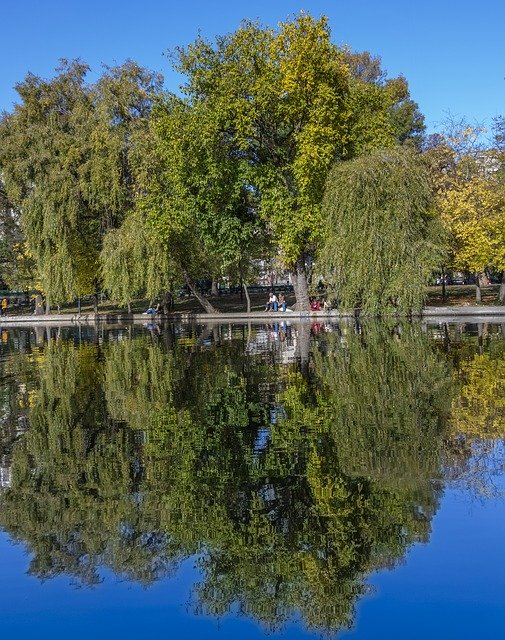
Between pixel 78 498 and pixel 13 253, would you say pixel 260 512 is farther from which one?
pixel 13 253

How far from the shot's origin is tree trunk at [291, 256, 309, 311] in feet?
142

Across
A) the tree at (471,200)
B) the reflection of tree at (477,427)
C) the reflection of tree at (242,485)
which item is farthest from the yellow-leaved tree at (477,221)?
the reflection of tree at (242,485)

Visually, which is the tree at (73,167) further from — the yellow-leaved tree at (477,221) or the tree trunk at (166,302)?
the yellow-leaved tree at (477,221)

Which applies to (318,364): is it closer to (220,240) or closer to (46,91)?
(220,240)

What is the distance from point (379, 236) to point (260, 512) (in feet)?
92.2

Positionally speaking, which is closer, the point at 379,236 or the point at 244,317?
the point at 379,236

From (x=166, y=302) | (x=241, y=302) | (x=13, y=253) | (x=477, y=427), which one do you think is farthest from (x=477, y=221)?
(x=13, y=253)

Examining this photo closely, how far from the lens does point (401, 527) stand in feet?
20.6

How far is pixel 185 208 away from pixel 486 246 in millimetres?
17093

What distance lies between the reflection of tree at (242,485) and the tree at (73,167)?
1382 inches

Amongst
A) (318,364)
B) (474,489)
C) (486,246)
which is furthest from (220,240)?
(474,489)

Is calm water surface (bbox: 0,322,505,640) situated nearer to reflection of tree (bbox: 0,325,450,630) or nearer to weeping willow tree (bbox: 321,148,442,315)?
reflection of tree (bbox: 0,325,450,630)

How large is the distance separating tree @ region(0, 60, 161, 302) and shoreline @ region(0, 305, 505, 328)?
3.22m

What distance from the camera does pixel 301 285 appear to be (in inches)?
1769
